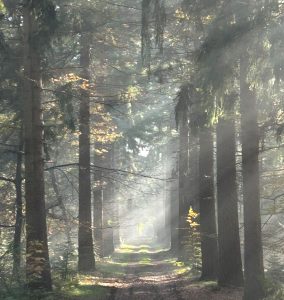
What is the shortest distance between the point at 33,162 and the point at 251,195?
5731 mm

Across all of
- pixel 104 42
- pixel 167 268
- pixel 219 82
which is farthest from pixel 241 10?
pixel 167 268

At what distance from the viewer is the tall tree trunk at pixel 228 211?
13391 millimetres

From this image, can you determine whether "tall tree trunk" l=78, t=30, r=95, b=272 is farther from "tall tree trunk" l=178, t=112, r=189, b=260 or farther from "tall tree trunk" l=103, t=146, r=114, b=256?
"tall tree trunk" l=103, t=146, r=114, b=256

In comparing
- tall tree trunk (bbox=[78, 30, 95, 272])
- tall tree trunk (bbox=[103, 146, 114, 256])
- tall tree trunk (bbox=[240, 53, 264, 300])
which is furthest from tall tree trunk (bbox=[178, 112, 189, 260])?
tall tree trunk (bbox=[240, 53, 264, 300])

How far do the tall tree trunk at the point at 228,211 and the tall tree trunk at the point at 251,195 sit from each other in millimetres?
2572

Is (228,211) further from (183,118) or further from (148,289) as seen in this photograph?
(148,289)

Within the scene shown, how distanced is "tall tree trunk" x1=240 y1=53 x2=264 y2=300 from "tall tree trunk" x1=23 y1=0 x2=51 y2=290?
513 cm

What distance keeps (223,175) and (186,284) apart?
406cm

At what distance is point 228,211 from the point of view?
13.6m

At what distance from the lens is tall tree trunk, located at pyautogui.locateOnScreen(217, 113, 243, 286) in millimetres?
13391

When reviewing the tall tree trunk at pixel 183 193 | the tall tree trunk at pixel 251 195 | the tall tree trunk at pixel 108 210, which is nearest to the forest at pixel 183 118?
the tall tree trunk at pixel 251 195

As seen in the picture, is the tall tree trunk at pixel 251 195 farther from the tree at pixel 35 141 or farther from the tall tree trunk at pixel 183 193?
the tall tree trunk at pixel 183 193

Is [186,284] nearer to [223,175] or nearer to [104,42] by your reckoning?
[223,175]

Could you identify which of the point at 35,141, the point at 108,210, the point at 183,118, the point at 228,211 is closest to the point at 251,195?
the point at 183,118
